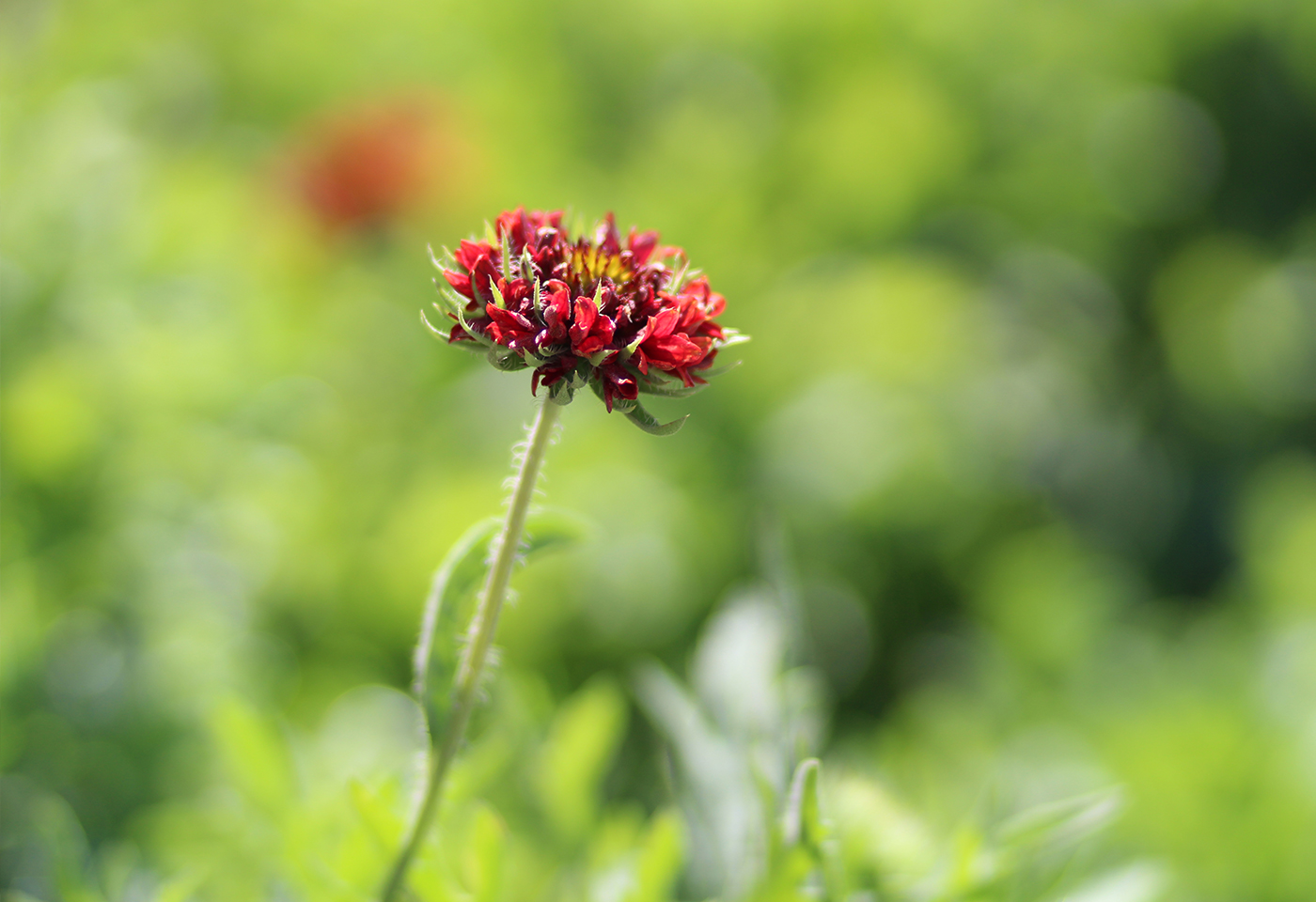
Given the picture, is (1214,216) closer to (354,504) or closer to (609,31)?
(609,31)

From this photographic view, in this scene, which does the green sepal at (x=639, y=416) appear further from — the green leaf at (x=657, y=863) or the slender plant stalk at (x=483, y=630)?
the green leaf at (x=657, y=863)

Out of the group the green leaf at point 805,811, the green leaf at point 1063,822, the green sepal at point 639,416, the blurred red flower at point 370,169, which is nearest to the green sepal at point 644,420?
the green sepal at point 639,416

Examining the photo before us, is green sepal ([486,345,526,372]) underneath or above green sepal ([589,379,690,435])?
above

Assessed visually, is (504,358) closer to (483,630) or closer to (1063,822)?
(483,630)

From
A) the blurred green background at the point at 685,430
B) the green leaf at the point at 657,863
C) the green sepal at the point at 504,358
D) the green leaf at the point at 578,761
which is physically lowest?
the green leaf at the point at 657,863

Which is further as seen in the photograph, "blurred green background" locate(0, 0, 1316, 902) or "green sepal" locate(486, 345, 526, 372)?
"blurred green background" locate(0, 0, 1316, 902)

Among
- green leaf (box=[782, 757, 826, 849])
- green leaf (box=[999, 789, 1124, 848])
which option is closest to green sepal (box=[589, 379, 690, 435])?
green leaf (box=[782, 757, 826, 849])

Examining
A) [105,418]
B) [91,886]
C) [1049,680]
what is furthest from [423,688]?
[1049,680]

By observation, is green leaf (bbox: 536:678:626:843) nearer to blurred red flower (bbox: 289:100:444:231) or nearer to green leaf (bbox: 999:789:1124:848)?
green leaf (bbox: 999:789:1124:848)
